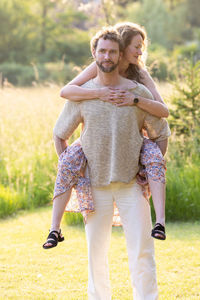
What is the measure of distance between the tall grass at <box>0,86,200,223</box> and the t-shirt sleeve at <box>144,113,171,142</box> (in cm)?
298

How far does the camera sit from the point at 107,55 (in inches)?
120

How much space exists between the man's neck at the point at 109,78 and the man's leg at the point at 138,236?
64cm

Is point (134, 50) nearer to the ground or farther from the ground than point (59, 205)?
farther from the ground

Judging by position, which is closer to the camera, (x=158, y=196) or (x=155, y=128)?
(x=158, y=196)

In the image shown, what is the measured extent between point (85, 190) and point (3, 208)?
374cm

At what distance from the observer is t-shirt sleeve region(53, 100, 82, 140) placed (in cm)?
326

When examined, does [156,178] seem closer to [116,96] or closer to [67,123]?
[116,96]

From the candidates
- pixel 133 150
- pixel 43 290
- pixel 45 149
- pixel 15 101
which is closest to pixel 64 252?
pixel 43 290

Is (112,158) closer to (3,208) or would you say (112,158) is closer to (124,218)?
(124,218)

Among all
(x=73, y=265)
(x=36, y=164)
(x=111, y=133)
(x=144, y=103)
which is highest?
(x=144, y=103)

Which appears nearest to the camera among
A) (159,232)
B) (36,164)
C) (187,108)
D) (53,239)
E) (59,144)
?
(159,232)

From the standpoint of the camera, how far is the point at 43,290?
4160 millimetres

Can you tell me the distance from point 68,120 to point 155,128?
55 cm

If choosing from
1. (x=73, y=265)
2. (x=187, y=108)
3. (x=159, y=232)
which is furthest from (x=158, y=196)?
(x=187, y=108)
